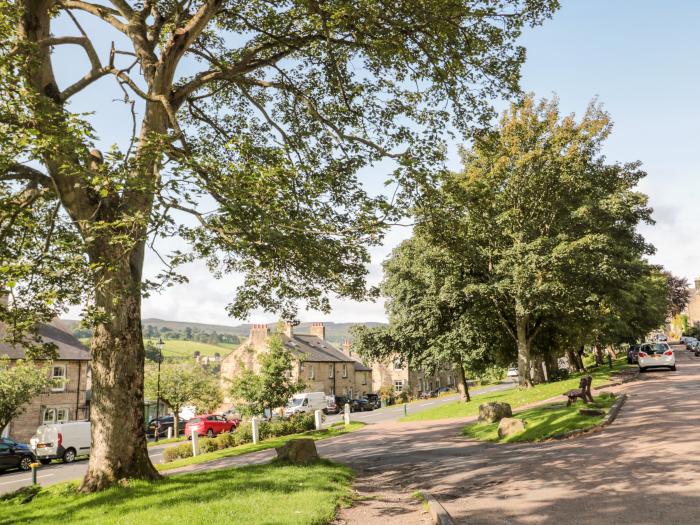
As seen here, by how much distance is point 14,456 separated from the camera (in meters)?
26.6

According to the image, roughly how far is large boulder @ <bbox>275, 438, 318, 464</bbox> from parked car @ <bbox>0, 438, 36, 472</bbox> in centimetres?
2020

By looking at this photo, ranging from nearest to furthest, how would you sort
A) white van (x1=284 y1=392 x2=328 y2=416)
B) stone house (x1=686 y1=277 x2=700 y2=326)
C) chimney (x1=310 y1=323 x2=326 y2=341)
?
white van (x1=284 y1=392 x2=328 y2=416) < chimney (x1=310 y1=323 x2=326 y2=341) < stone house (x1=686 y1=277 x2=700 y2=326)

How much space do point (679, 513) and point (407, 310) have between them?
83.1ft

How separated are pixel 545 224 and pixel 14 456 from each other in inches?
1245

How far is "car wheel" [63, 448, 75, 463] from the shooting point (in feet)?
98.5

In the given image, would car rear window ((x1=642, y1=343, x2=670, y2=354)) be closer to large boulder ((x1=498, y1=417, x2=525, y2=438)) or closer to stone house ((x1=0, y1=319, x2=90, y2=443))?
large boulder ((x1=498, y1=417, x2=525, y2=438))

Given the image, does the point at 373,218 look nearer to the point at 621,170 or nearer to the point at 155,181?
the point at 155,181

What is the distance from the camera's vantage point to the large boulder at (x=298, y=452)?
45.1 ft

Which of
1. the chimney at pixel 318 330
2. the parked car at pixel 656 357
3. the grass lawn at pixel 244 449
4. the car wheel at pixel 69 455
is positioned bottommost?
the car wheel at pixel 69 455

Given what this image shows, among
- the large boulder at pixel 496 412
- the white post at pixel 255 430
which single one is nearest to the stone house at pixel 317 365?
the white post at pixel 255 430

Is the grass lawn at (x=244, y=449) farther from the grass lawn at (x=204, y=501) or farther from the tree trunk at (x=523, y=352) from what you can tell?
the tree trunk at (x=523, y=352)

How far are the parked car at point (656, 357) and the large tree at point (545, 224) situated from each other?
6836 millimetres

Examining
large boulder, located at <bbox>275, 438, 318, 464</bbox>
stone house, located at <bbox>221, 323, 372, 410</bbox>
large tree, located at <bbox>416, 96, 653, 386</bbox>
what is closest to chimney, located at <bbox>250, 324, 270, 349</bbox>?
stone house, located at <bbox>221, 323, 372, 410</bbox>

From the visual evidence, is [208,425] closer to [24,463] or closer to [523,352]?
[24,463]
